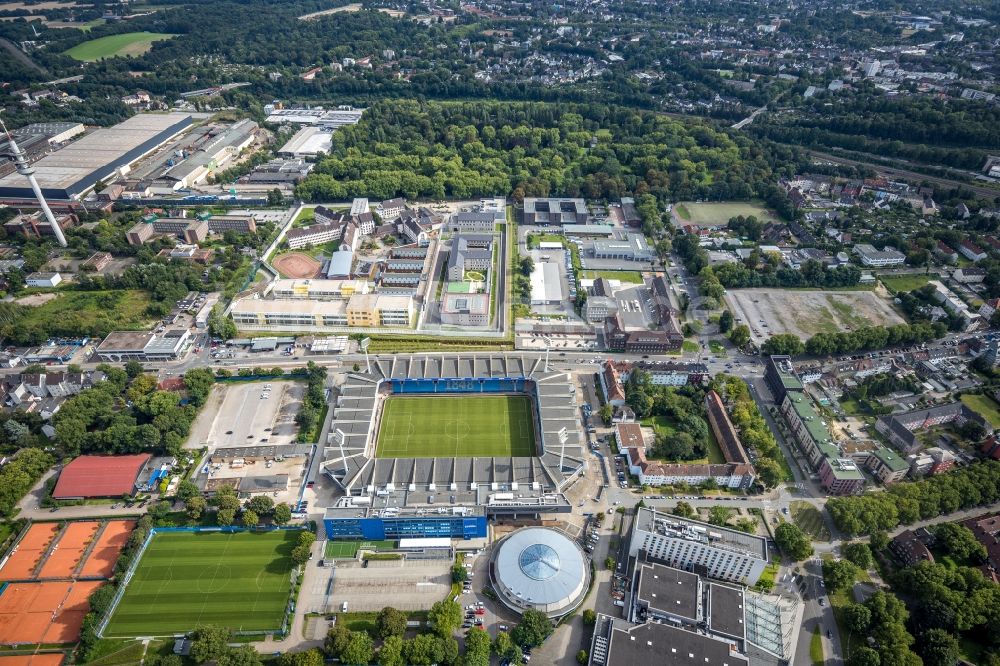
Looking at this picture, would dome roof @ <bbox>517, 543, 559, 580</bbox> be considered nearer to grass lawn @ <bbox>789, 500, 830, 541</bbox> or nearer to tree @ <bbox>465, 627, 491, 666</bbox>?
tree @ <bbox>465, 627, 491, 666</bbox>

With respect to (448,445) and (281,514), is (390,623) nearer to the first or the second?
(281,514)

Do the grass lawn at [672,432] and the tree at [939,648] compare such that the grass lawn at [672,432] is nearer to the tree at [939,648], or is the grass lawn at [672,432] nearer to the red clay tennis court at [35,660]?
the tree at [939,648]

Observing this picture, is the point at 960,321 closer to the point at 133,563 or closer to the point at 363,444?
the point at 363,444

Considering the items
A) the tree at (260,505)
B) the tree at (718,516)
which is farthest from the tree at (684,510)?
the tree at (260,505)

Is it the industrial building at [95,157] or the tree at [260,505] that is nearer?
the tree at [260,505]

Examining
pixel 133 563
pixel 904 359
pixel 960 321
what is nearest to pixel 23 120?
pixel 133 563

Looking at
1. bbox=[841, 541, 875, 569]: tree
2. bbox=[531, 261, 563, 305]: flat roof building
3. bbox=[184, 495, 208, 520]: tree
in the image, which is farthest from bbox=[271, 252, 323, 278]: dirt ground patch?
bbox=[841, 541, 875, 569]: tree
